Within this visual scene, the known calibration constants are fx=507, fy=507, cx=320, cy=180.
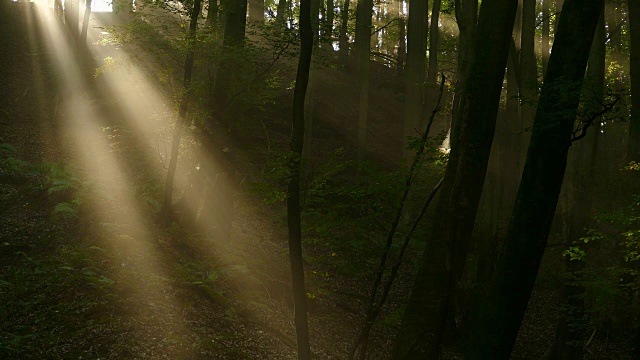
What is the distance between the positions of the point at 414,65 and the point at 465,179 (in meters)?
10.7

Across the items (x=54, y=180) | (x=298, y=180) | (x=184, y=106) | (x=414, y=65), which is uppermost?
(x=414, y=65)

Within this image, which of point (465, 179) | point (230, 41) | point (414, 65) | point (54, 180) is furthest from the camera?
point (414, 65)

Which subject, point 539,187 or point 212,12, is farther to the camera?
point 212,12

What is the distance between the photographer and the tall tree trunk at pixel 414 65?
1570cm

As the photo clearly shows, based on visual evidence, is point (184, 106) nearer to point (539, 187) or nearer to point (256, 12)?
point (539, 187)

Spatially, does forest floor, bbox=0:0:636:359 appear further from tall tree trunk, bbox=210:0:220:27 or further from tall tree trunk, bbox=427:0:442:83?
tall tree trunk, bbox=427:0:442:83

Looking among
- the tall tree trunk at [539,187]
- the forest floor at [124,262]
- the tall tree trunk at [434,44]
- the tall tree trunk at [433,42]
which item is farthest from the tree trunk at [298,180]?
the tall tree trunk at [433,42]

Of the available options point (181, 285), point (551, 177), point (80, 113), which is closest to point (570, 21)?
point (551, 177)

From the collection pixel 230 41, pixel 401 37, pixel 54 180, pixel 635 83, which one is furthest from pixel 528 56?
pixel 401 37

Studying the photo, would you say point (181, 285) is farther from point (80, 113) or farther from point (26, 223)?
point (80, 113)

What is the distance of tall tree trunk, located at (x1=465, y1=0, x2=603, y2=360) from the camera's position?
16.9 feet

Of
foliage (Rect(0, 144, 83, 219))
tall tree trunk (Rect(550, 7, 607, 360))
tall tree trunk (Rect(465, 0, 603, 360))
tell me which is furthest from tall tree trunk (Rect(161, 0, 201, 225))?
tall tree trunk (Rect(550, 7, 607, 360))

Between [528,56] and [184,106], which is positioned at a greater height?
[528,56]

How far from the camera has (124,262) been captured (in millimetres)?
9891
